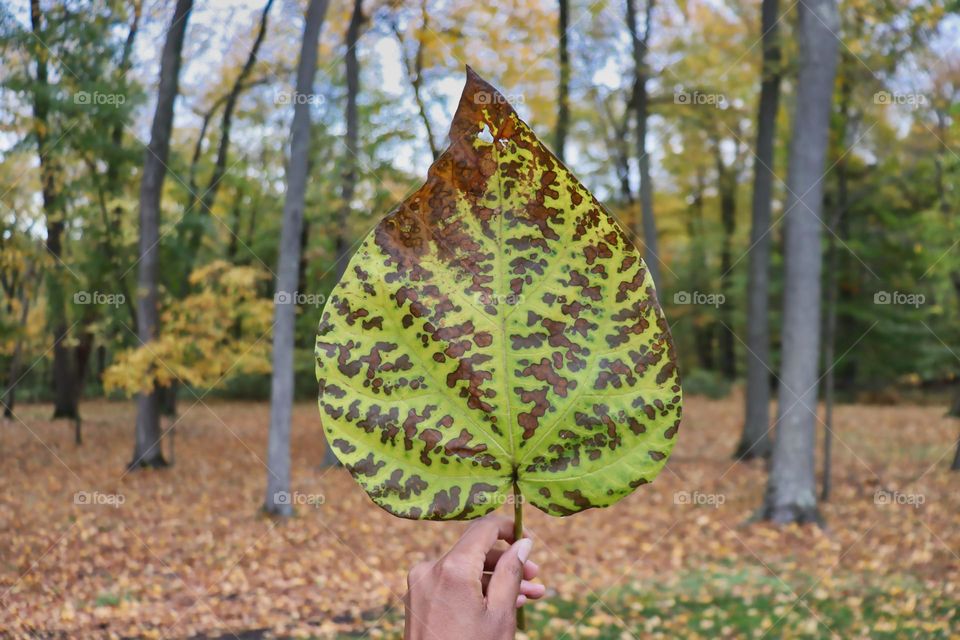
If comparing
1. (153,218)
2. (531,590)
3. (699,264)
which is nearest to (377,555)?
(153,218)

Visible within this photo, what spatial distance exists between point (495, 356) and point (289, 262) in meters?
8.01

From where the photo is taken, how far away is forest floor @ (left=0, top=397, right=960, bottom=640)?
5.77m

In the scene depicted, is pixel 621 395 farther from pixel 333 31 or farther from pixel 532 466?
pixel 333 31

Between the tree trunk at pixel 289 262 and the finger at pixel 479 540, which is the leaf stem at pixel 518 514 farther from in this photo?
the tree trunk at pixel 289 262

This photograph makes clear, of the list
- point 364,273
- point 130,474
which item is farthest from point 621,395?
point 130,474

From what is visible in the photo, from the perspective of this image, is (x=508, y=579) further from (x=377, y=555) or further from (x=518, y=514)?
(x=377, y=555)

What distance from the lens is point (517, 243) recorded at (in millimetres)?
734

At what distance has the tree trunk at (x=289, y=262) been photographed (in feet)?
27.4

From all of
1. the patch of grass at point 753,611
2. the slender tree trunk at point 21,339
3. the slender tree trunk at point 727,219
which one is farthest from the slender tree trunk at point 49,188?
the slender tree trunk at point 727,219

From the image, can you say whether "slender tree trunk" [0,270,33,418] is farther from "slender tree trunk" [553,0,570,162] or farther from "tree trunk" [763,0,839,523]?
"tree trunk" [763,0,839,523]

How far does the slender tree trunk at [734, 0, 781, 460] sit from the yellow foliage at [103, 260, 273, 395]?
7.22 metres

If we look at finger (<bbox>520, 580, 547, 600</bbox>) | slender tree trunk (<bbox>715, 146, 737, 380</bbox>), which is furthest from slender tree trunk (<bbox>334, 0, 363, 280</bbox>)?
slender tree trunk (<bbox>715, 146, 737, 380</bbox>)

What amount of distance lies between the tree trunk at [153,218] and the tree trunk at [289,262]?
269cm

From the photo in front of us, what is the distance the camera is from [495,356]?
2.48ft
